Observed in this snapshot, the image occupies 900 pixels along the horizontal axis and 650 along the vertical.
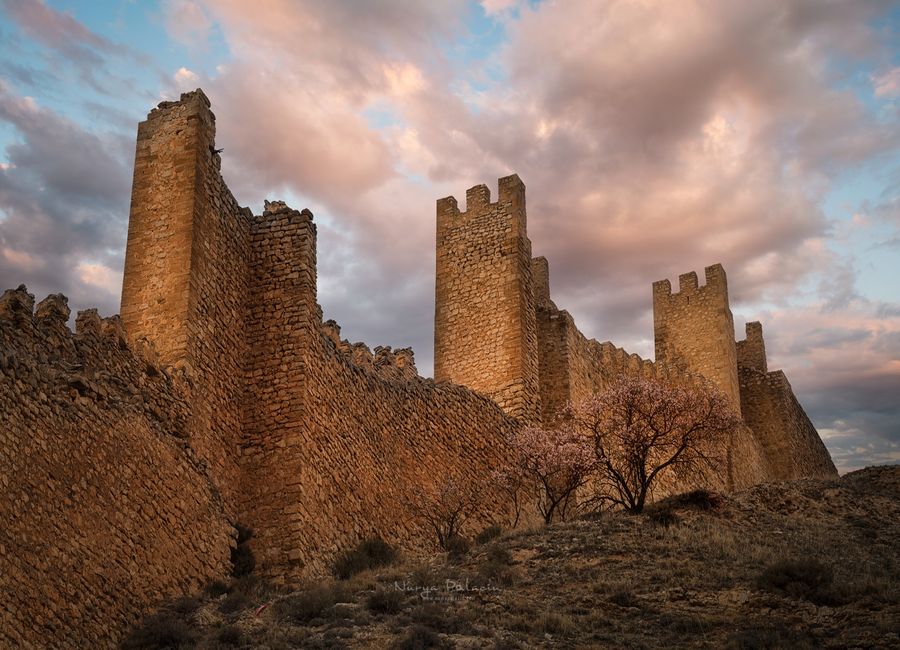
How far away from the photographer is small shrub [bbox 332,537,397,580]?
14695mm

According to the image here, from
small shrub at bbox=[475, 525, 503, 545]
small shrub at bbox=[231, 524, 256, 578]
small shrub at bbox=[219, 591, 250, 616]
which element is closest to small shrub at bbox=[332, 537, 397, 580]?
small shrub at bbox=[231, 524, 256, 578]

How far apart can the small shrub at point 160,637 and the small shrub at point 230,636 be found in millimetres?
313

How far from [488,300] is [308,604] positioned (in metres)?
15.5

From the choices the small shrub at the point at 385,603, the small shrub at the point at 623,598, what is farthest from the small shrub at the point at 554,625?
the small shrub at the point at 385,603

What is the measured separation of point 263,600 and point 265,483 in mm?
2858

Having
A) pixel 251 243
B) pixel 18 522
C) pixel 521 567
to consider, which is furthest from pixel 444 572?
pixel 251 243

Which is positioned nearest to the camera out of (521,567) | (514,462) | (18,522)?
(18,522)

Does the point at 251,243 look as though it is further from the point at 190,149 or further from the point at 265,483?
the point at 265,483

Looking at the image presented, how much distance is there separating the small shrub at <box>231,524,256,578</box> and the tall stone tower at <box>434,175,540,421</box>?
35.3ft

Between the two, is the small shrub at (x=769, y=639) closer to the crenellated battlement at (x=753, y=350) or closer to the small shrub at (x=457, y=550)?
the small shrub at (x=457, y=550)

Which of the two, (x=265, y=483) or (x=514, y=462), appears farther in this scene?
(x=514, y=462)

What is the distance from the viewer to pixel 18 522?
31.9ft

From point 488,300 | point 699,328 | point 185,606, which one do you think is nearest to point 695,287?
point 699,328

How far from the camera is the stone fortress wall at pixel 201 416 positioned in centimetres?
1030
